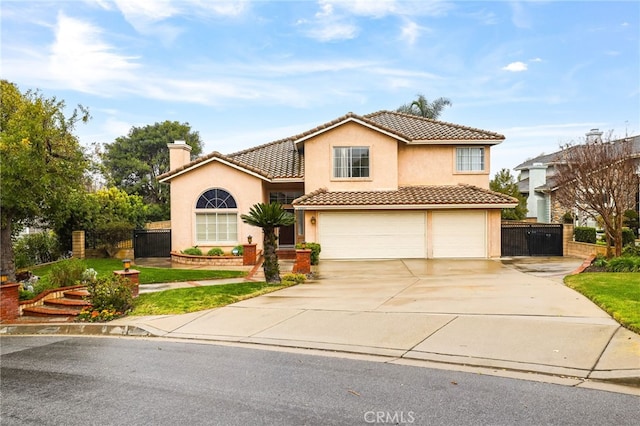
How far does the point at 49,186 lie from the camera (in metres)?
15.8

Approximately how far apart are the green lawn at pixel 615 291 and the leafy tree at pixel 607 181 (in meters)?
3.39

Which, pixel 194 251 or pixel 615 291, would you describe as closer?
pixel 615 291

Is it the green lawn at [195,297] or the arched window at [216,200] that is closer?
the green lawn at [195,297]

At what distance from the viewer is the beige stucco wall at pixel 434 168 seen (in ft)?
77.4

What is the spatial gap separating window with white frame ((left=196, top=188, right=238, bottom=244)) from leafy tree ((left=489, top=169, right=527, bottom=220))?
19192 mm

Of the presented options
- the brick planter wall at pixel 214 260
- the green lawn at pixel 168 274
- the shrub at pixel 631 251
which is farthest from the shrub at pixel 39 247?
the shrub at pixel 631 251

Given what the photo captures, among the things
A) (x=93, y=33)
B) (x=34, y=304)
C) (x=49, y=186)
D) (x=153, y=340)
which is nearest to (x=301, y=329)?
(x=153, y=340)

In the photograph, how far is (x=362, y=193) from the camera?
2227cm

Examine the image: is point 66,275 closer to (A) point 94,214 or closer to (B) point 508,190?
(A) point 94,214

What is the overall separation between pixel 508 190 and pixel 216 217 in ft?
67.5

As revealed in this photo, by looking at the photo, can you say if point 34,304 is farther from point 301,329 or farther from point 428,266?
point 428,266

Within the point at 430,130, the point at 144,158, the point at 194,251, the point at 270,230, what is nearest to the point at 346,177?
the point at 430,130

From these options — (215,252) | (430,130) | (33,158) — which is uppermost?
(430,130)

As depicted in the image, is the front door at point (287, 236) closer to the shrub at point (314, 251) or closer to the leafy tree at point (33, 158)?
the shrub at point (314, 251)
